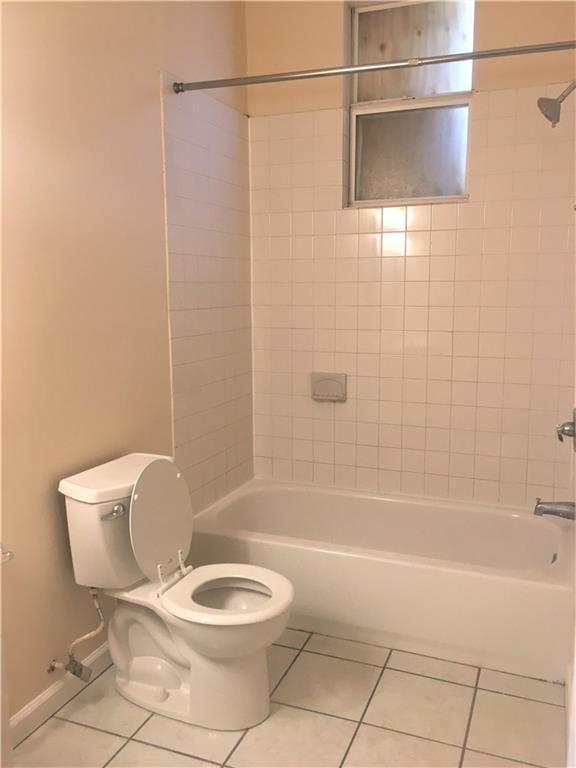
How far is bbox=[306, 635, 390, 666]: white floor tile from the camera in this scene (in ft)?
8.04

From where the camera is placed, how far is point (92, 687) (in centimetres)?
226

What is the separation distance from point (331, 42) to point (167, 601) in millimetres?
2476

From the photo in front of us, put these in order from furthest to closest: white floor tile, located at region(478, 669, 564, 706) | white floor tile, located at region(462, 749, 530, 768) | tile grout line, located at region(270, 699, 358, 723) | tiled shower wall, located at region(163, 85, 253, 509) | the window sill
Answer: the window sill → tiled shower wall, located at region(163, 85, 253, 509) → white floor tile, located at region(478, 669, 564, 706) → tile grout line, located at region(270, 699, 358, 723) → white floor tile, located at region(462, 749, 530, 768)

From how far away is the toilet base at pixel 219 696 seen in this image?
6.73 feet

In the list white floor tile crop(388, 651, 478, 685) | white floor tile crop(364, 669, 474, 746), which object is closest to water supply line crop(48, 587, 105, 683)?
white floor tile crop(364, 669, 474, 746)

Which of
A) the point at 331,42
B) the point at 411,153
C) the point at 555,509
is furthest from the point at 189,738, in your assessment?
the point at 331,42

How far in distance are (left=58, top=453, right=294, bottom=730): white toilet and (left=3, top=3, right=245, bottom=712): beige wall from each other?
135 millimetres

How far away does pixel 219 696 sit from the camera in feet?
6.73

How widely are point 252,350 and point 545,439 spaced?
1437 mm

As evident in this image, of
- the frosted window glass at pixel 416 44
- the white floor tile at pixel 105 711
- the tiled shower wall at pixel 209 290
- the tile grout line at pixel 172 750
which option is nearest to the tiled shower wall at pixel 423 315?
the tiled shower wall at pixel 209 290

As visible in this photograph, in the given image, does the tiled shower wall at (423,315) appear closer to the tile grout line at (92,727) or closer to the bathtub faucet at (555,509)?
the bathtub faucet at (555,509)

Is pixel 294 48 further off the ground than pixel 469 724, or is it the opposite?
pixel 294 48

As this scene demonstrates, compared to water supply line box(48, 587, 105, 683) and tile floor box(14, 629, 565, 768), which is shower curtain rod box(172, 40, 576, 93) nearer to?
water supply line box(48, 587, 105, 683)

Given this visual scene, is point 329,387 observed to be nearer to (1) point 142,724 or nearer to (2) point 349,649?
(2) point 349,649
